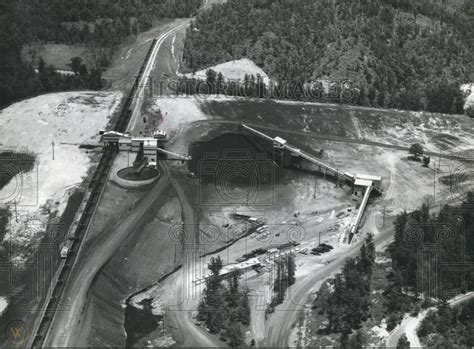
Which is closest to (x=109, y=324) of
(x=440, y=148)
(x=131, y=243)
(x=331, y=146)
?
(x=131, y=243)

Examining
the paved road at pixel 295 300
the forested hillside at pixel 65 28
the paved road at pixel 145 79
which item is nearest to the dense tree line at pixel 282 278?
the paved road at pixel 295 300

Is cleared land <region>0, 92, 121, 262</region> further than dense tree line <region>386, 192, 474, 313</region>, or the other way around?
cleared land <region>0, 92, 121, 262</region>

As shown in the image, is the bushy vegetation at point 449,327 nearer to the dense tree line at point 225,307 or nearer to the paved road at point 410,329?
the paved road at point 410,329

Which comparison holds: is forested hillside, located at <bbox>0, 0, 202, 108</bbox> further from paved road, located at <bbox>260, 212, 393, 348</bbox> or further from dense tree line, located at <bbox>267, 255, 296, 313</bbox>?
paved road, located at <bbox>260, 212, 393, 348</bbox>

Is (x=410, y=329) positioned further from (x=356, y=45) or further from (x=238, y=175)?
(x=356, y=45)

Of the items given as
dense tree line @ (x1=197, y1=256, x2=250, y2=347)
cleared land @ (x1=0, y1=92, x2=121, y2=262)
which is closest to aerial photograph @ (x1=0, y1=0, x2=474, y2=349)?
dense tree line @ (x1=197, y1=256, x2=250, y2=347)

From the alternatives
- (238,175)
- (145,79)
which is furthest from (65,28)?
(238,175)
